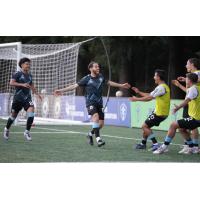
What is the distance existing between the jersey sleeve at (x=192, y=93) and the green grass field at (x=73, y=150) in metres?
0.95

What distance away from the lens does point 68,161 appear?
30.9 feet

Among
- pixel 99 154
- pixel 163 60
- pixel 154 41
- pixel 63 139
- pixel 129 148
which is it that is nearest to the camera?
pixel 99 154

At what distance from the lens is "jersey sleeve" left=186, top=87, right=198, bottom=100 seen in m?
9.68

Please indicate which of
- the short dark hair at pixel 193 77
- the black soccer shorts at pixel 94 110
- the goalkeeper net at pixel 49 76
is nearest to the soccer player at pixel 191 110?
the short dark hair at pixel 193 77

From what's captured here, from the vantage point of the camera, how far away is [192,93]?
9.71m

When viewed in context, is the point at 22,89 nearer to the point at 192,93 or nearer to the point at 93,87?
the point at 93,87

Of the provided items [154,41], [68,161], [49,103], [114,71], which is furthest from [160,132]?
[114,71]

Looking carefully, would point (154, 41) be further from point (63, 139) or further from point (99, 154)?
point (99, 154)

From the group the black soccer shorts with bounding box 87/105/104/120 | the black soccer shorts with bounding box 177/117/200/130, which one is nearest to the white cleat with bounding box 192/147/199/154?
the black soccer shorts with bounding box 177/117/200/130

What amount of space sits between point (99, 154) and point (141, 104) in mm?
6979

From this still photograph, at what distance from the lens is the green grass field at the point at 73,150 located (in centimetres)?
953

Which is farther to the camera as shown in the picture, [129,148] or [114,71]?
[114,71]

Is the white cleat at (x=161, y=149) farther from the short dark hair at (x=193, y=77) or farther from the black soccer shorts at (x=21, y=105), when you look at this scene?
Answer: the black soccer shorts at (x=21, y=105)

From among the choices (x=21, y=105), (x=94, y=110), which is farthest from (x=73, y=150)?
(x=21, y=105)
